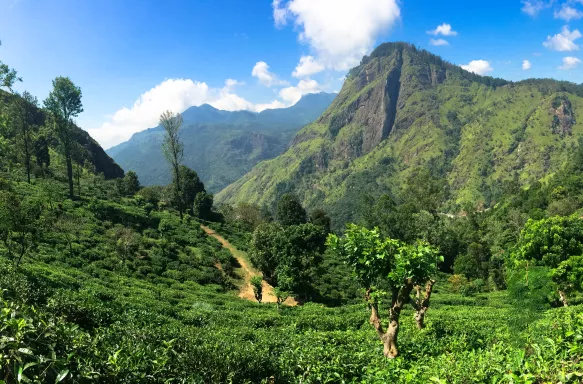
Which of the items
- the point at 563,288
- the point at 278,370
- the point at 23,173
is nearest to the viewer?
the point at 278,370

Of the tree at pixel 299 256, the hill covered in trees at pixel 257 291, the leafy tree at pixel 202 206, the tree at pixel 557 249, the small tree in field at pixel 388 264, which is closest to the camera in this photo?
the hill covered in trees at pixel 257 291

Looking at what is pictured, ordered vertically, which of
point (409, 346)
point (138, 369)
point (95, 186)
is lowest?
point (409, 346)

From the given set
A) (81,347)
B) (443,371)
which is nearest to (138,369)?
(81,347)

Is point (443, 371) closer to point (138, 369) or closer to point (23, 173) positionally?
point (138, 369)

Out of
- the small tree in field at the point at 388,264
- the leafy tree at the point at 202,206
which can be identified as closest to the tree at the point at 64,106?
the leafy tree at the point at 202,206

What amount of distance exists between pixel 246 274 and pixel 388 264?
33.9 meters

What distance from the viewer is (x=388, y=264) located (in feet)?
38.6

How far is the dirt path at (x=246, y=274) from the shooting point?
126 feet

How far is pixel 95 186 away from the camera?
64.4m

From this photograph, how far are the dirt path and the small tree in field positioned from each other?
89.2 feet

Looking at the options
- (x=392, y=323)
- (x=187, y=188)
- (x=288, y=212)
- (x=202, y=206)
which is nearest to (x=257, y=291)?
(x=392, y=323)

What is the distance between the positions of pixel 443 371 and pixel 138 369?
235 inches

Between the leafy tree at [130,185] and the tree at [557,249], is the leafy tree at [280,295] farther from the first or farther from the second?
the leafy tree at [130,185]

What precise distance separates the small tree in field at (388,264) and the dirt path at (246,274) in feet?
89.2
